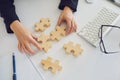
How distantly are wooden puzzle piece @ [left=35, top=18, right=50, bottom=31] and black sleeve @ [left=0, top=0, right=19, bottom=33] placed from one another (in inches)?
4.0

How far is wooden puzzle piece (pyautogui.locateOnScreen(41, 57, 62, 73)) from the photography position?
0.78 meters

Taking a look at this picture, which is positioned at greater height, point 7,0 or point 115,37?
point 7,0

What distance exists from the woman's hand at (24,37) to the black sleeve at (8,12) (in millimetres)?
18

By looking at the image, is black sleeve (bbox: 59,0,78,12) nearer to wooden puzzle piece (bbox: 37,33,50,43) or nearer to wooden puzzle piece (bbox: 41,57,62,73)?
wooden puzzle piece (bbox: 37,33,50,43)

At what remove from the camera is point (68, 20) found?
2.98ft

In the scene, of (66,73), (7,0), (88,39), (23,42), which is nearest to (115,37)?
(88,39)

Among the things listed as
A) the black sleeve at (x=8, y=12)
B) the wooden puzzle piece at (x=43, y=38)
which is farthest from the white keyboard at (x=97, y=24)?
the black sleeve at (x=8, y=12)

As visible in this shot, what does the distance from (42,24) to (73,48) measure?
0.18 meters

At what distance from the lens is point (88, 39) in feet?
2.84

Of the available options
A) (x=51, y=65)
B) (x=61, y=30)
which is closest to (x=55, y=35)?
(x=61, y=30)

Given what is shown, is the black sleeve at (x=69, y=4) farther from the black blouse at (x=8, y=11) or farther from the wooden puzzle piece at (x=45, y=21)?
the wooden puzzle piece at (x=45, y=21)

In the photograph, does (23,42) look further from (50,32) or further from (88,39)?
(88,39)

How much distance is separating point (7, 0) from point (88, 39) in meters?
0.41

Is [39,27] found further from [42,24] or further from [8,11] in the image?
[8,11]
